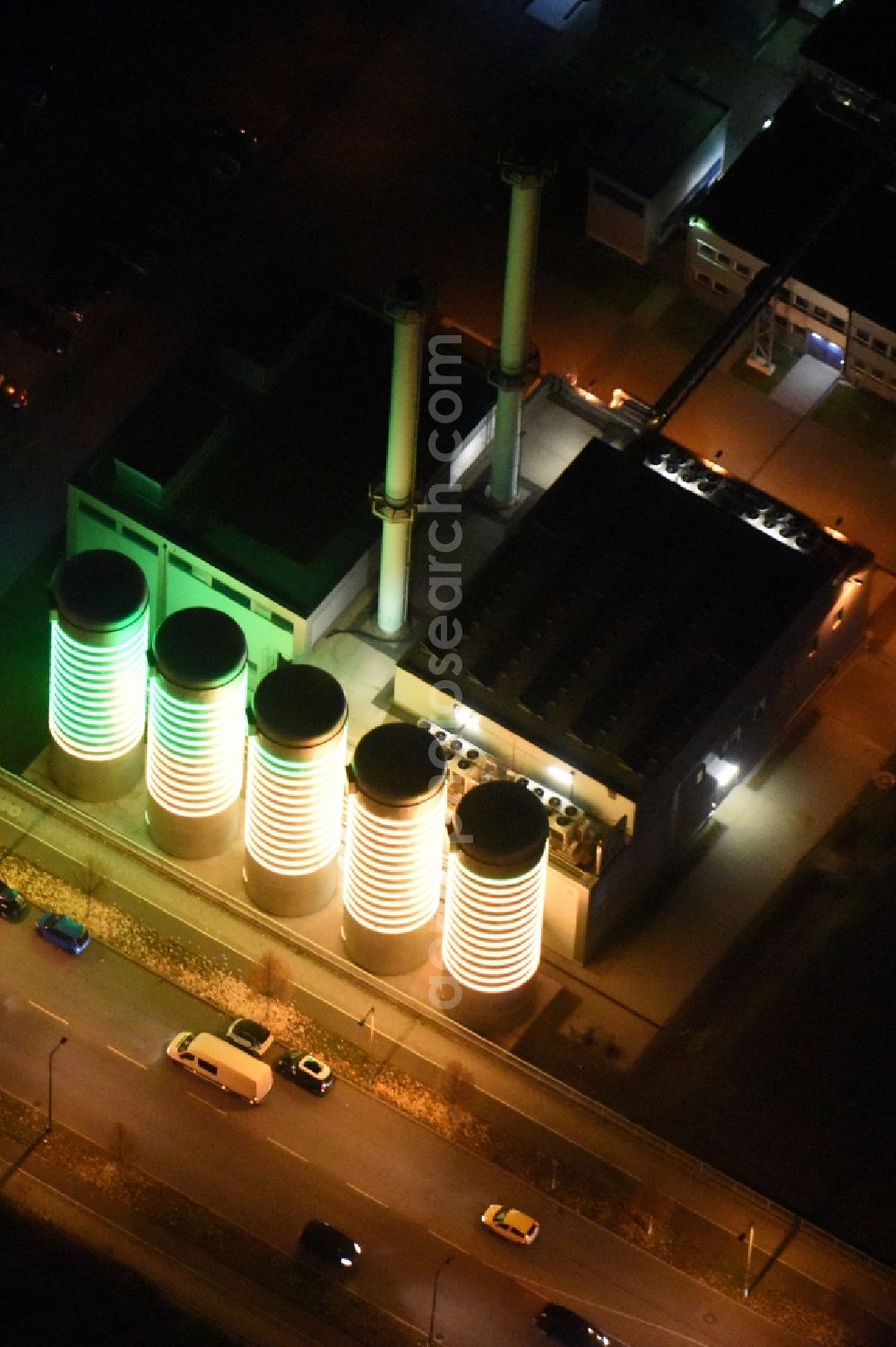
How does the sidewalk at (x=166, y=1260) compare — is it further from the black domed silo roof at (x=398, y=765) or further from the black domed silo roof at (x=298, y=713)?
the black domed silo roof at (x=298, y=713)

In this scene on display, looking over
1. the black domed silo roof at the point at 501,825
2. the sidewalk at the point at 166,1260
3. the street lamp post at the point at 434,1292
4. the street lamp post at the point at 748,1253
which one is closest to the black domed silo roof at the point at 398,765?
the black domed silo roof at the point at 501,825

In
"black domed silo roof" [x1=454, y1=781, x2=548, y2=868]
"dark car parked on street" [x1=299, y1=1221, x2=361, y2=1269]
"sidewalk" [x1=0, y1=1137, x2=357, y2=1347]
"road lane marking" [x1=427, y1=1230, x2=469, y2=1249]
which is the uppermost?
"black domed silo roof" [x1=454, y1=781, x2=548, y2=868]

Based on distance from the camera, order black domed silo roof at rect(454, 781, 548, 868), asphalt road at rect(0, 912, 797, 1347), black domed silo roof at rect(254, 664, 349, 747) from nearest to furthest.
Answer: asphalt road at rect(0, 912, 797, 1347), black domed silo roof at rect(454, 781, 548, 868), black domed silo roof at rect(254, 664, 349, 747)

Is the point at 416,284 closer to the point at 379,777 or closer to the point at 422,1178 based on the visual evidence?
the point at 379,777

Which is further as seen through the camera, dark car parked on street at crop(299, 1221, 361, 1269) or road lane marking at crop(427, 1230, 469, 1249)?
road lane marking at crop(427, 1230, 469, 1249)

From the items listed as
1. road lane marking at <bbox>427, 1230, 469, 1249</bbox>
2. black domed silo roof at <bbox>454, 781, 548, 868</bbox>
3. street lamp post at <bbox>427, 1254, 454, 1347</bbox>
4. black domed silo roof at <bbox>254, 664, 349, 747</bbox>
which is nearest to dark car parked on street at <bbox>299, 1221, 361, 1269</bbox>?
road lane marking at <bbox>427, 1230, 469, 1249</bbox>

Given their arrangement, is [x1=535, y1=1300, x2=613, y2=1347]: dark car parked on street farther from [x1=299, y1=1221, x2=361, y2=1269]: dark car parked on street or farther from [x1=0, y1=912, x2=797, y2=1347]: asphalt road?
[x1=299, y1=1221, x2=361, y2=1269]: dark car parked on street

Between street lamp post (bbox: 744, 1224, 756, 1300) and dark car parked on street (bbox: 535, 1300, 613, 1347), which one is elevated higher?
street lamp post (bbox: 744, 1224, 756, 1300)

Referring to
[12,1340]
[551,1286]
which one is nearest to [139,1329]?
[12,1340]
